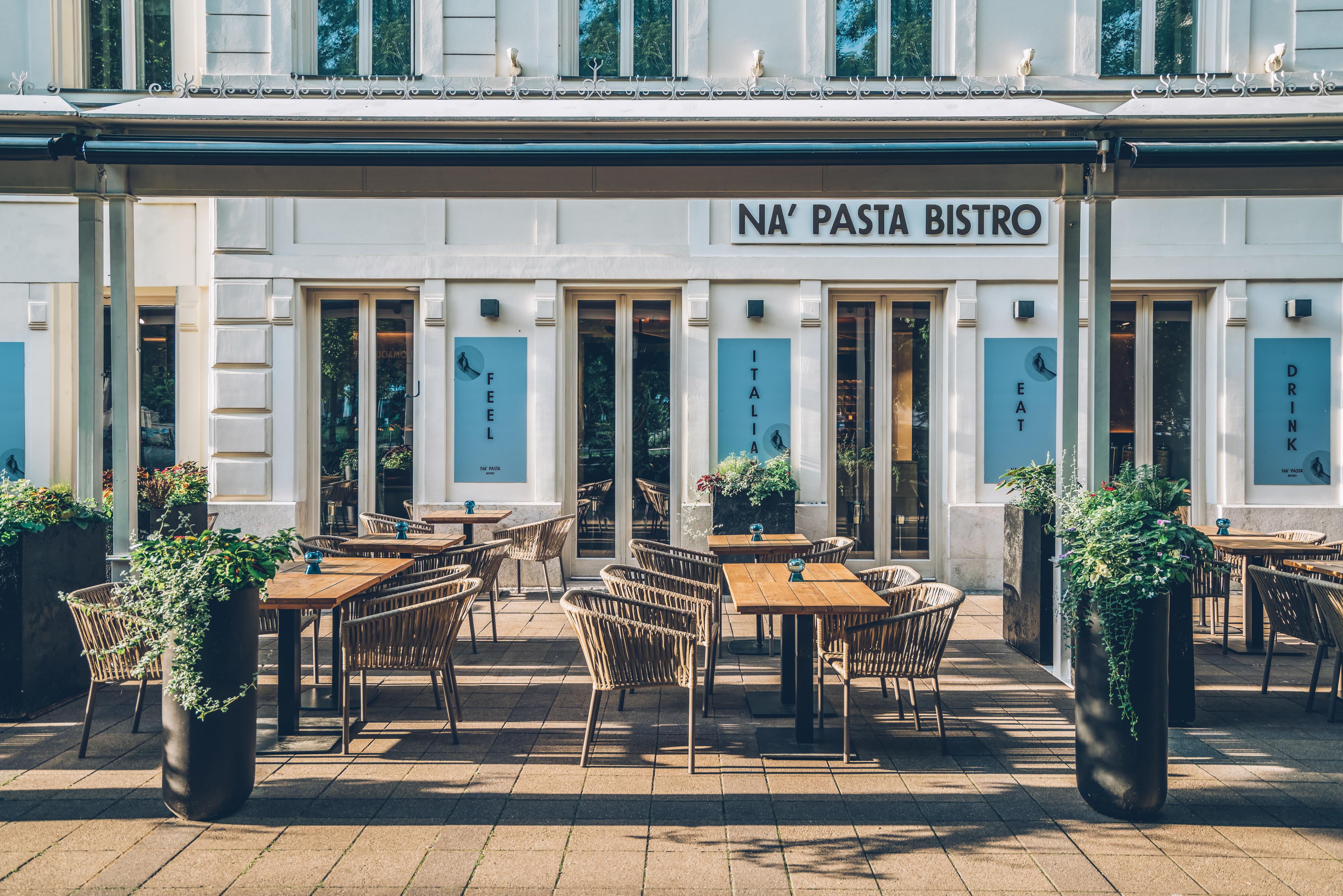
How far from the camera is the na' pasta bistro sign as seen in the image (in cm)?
923

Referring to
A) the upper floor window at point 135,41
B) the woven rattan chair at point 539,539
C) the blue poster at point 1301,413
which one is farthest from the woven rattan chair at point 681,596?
the upper floor window at point 135,41

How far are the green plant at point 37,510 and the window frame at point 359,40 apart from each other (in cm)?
562

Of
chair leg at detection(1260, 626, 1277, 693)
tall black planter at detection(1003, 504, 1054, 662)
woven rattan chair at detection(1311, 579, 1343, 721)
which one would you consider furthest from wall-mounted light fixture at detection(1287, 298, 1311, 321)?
woven rattan chair at detection(1311, 579, 1343, 721)

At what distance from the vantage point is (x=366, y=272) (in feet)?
30.5

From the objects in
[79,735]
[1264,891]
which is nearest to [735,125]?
[1264,891]

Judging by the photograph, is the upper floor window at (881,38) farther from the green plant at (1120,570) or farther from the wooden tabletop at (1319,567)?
the green plant at (1120,570)

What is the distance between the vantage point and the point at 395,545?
22.0ft

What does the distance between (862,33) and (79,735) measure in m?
9.11

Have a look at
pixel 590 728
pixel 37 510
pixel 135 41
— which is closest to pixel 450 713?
pixel 590 728

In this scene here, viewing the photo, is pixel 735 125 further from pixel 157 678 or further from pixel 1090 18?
pixel 1090 18

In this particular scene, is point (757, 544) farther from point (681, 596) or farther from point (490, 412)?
point (490, 412)

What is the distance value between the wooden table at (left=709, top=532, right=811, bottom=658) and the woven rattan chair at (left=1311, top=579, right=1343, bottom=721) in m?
3.16

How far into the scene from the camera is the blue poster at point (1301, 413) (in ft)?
30.3

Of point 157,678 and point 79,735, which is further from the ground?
point 157,678
